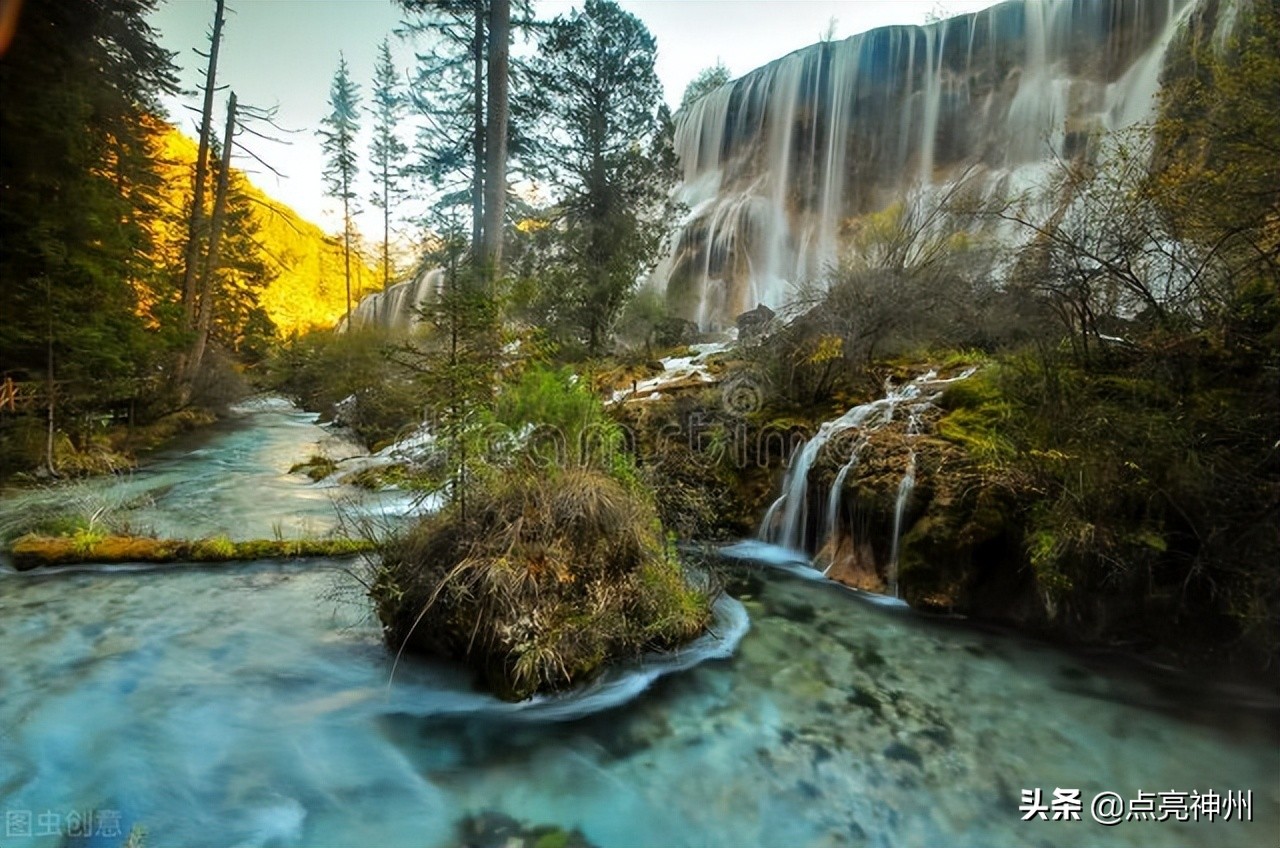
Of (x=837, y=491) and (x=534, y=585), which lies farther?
(x=837, y=491)

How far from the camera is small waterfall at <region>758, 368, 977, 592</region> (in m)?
6.73

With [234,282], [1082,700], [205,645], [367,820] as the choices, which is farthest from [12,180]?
[234,282]

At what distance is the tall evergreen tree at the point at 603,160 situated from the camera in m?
14.6

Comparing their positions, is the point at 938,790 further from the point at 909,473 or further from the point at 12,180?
the point at 12,180

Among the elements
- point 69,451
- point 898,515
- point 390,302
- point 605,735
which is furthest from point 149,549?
point 390,302

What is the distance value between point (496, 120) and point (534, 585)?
808 cm

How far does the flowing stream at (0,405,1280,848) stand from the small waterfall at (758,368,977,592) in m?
1.71

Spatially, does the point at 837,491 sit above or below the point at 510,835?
above

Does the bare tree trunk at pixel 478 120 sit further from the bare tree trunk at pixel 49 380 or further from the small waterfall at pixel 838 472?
the small waterfall at pixel 838 472
